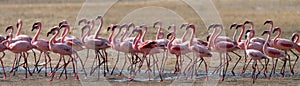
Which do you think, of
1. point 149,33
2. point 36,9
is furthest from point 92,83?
point 36,9

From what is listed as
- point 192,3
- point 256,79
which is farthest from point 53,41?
point 192,3

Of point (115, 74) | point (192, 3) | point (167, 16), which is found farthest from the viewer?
point (192, 3)

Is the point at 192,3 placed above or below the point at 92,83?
above

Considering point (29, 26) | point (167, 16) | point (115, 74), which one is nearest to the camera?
point (115, 74)

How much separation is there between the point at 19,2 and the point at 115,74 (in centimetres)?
2029

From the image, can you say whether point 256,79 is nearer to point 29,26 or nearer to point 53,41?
point 53,41

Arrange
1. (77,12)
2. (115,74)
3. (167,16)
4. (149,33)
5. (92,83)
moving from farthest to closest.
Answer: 1. (77,12)
2. (167,16)
3. (149,33)
4. (115,74)
5. (92,83)

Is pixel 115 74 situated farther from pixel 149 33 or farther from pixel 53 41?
pixel 149 33

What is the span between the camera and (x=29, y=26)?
80.2ft

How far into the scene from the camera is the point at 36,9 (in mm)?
31031

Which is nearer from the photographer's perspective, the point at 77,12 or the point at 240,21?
the point at 240,21

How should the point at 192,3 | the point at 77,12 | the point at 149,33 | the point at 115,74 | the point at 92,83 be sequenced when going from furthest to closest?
the point at 192,3 < the point at 77,12 < the point at 149,33 < the point at 115,74 < the point at 92,83

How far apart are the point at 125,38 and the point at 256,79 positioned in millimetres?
3155

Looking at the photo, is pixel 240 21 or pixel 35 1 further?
pixel 35 1
